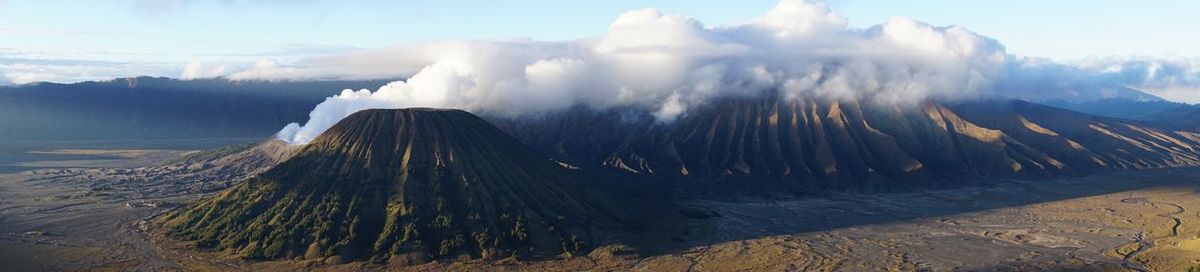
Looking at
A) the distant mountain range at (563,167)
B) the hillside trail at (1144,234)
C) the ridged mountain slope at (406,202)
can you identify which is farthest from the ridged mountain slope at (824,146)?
the ridged mountain slope at (406,202)

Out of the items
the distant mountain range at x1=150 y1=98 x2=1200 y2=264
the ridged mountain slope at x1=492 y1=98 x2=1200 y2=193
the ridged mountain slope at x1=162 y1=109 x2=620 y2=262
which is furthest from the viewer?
the ridged mountain slope at x1=492 y1=98 x2=1200 y2=193

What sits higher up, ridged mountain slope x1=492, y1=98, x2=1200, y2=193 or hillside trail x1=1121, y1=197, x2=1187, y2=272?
ridged mountain slope x1=492, y1=98, x2=1200, y2=193

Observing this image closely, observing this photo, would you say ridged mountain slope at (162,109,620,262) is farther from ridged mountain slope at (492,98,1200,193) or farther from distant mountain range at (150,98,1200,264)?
ridged mountain slope at (492,98,1200,193)

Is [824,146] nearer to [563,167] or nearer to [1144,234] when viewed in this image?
[563,167]

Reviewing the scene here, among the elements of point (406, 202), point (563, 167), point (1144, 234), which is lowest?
point (1144, 234)

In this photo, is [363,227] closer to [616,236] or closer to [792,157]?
[616,236]

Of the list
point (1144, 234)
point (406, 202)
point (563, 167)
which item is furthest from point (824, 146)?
point (406, 202)

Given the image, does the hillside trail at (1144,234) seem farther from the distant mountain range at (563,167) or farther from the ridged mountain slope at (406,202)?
the ridged mountain slope at (406,202)

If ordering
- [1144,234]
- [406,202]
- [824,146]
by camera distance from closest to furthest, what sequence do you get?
1. [406,202]
2. [1144,234]
3. [824,146]

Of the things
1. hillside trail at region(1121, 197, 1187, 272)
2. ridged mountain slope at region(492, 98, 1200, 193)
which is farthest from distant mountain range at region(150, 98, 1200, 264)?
hillside trail at region(1121, 197, 1187, 272)

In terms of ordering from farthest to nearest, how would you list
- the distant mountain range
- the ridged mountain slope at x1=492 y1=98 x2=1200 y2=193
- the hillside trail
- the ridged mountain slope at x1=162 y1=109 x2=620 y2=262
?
1. the ridged mountain slope at x1=492 y1=98 x2=1200 y2=193
2. the distant mountain range
3. the ridged mountain slope at x1=162 y1=109 x2=620 y2=262
4. the hillside trail

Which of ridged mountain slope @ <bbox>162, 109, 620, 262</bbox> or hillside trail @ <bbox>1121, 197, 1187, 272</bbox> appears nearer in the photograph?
hillside trail @ <bbox>1121, 197, 1187, 272</bbox>
